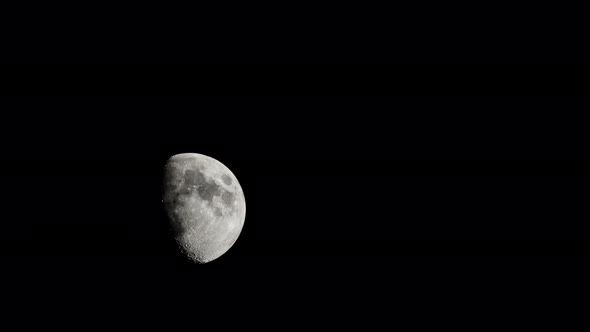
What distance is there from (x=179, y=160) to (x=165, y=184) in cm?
33

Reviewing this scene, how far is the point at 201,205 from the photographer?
3.89 metres

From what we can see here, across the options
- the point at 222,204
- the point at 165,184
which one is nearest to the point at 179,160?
the point at 165,184

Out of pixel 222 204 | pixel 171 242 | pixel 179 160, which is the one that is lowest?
pixel 171 242

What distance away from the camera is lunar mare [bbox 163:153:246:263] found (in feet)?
12.6

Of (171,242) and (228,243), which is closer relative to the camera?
(171,242)

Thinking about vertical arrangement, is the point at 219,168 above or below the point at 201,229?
above

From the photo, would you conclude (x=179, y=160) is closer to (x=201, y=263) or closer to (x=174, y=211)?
(x=174, y=211)

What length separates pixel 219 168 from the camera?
429 cm

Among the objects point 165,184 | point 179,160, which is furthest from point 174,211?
point 179,160

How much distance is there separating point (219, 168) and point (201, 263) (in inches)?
38.2

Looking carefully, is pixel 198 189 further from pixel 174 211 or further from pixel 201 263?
pixel 201 263

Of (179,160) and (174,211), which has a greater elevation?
(179,160)

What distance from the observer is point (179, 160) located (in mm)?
4152

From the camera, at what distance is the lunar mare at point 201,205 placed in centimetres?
385
